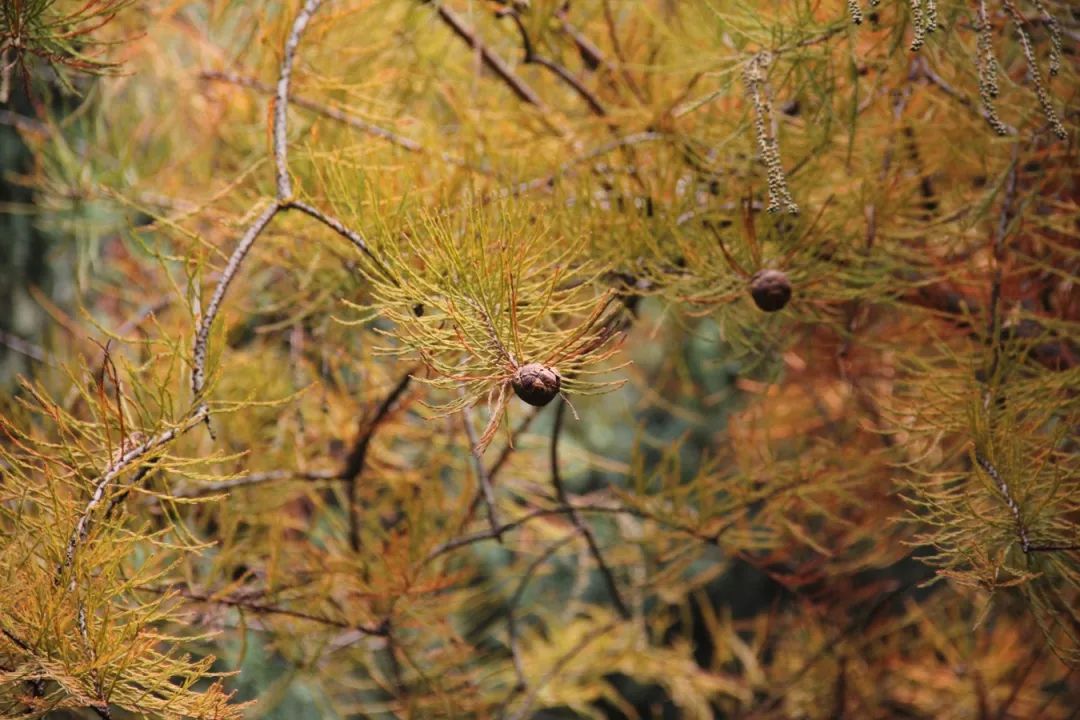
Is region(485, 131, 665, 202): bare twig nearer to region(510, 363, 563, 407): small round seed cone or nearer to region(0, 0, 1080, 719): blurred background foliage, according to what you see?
region(0, 0, 1080, 719): blurred background foliage

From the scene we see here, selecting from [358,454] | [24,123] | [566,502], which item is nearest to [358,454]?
[358,454]

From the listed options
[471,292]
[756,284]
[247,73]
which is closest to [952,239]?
[756,284]

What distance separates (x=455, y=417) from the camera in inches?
24.2

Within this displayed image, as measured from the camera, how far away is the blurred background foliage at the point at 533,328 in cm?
30

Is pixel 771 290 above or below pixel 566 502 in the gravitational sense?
above

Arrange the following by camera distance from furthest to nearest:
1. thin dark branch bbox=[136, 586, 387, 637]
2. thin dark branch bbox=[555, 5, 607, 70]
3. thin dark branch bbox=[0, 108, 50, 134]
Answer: thin dark branch bbox=[0, 108, 50, 134]
thin dark branch bbox=[555, 5, 607, 70]
thin dark branch bbox=[136, 586, 387, 637]

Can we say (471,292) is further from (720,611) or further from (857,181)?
(720,611)

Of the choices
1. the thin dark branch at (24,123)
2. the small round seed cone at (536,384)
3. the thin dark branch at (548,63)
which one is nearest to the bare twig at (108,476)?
the small round seed cone at (536,384)

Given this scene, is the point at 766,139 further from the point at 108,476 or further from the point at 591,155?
the point at 108,476

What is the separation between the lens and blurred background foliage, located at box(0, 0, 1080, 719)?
0.30m

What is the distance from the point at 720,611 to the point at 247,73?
2.30 ft

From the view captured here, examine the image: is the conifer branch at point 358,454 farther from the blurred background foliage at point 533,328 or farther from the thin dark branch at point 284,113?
the thin dark branch at point 284,113

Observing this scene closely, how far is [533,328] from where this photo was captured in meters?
0.29

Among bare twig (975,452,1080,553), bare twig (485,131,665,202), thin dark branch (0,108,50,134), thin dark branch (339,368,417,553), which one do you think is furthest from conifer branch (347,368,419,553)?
thin dark branch (0,108,50,134)
